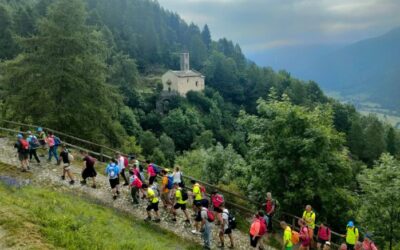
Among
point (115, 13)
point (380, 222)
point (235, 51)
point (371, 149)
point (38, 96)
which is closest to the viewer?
point (380, 222)

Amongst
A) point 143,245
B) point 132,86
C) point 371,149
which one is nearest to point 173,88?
point 132,86

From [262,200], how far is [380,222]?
7.22 m

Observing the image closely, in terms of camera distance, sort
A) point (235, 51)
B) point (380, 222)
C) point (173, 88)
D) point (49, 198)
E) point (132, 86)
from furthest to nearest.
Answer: point (235, 51)
point (173, 88)
point (132, 86)
point (380, 222)
point (49, 198)

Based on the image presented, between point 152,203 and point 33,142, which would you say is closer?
point 152,203

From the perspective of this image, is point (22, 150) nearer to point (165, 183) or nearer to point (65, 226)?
point (165, 183)

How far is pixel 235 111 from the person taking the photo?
412 ft

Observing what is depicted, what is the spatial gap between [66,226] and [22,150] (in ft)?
31.0

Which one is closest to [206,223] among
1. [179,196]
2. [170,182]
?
[179,196]

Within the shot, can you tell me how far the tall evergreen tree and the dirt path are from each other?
935 cm

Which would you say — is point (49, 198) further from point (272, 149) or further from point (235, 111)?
point (235, 111)

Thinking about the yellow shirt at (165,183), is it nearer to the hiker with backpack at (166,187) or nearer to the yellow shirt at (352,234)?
the hiker with backpack at (166,187)

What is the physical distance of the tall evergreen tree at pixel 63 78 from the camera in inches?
1232

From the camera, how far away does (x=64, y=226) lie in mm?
11594

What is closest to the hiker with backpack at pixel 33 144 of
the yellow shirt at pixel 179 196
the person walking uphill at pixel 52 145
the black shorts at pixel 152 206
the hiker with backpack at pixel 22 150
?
the person walking uphill at pixel 52 145
